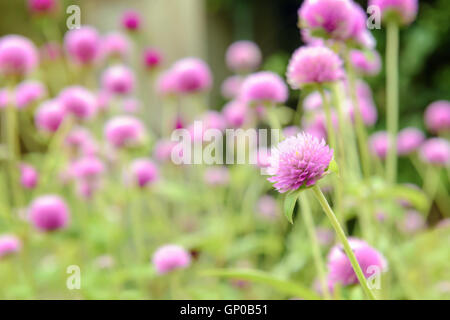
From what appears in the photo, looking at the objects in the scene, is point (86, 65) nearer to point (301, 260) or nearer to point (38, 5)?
point (38, 5)

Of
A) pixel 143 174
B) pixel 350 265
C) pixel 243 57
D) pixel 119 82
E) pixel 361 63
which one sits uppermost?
pixel 243 57

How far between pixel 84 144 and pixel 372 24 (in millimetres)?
730

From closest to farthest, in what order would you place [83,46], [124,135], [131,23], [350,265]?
[350,265] < [124,135] < [83,46] < [131,23]

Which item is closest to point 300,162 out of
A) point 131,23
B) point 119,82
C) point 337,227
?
point 337,227

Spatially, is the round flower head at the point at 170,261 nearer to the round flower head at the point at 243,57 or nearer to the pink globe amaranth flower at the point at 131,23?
the pink globe amaranth flower at the point at 131,23

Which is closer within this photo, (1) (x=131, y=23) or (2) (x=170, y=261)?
(2) (x=170, y=261)

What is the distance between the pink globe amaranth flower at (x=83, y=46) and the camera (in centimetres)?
100

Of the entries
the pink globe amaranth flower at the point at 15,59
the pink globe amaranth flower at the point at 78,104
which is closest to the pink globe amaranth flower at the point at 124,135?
the pink globe amaranth flower at the point at 78,104

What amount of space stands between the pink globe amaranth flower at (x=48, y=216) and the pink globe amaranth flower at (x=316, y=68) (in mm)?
521

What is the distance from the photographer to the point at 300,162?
0.36 metres

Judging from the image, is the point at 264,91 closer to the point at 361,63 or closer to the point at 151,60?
the point at 361,63

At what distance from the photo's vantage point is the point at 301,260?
889 millimetres

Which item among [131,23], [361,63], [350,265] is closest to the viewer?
[350,265]

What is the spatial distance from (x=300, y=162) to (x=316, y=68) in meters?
0.18
